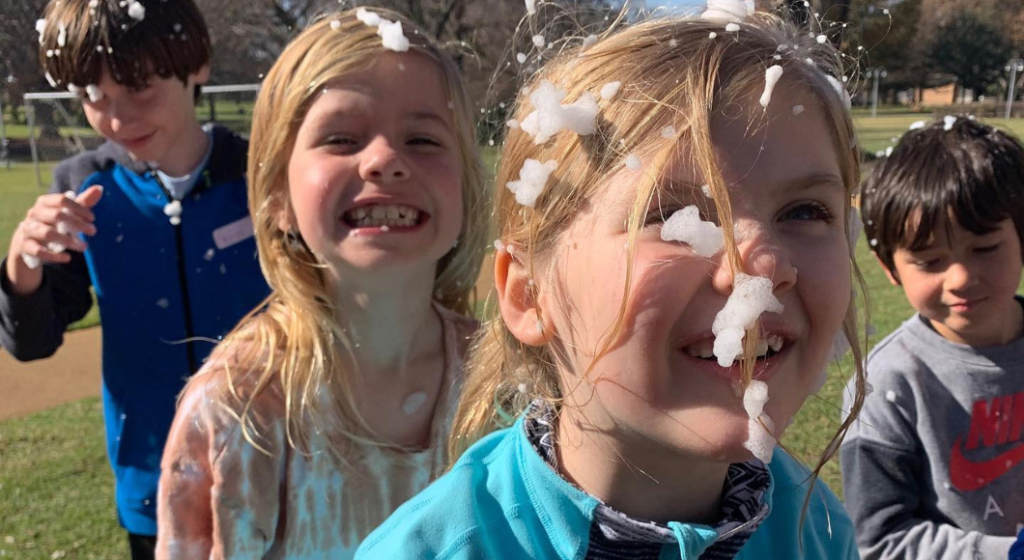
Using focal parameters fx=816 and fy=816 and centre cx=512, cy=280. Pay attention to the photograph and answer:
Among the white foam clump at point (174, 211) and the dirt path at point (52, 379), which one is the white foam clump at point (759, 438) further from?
the dirt path at point (52, 379)

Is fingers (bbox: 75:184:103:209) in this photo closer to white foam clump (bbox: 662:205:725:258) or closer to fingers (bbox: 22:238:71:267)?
fingers (bbox: 22:238:71:267)

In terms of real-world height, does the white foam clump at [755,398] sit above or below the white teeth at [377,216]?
above

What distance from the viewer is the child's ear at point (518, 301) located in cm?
126

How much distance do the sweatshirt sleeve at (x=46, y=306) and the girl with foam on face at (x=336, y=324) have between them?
74 centimetres

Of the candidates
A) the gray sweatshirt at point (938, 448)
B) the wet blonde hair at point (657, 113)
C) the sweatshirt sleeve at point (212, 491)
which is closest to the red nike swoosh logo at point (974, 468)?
the gray sweatshirt at point (938, 448)

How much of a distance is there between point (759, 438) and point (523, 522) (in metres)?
0.38

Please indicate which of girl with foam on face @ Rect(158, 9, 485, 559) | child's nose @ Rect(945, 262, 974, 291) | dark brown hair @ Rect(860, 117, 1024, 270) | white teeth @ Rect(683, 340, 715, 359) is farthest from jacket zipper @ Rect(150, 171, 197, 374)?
child's nose @ Rect(945, 262, 974, 291)

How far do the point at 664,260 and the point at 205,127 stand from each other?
2084 millimetres

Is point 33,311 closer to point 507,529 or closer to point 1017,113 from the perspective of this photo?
point 507,529

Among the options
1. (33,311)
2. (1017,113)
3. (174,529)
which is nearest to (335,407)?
(174,529)

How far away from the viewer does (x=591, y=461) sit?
4.04 ft

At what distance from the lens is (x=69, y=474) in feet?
15.0

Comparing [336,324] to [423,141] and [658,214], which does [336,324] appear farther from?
[658,214]

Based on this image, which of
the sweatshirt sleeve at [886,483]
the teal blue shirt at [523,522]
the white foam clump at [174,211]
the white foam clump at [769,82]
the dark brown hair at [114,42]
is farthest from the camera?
the white foam clump at [174,211]
